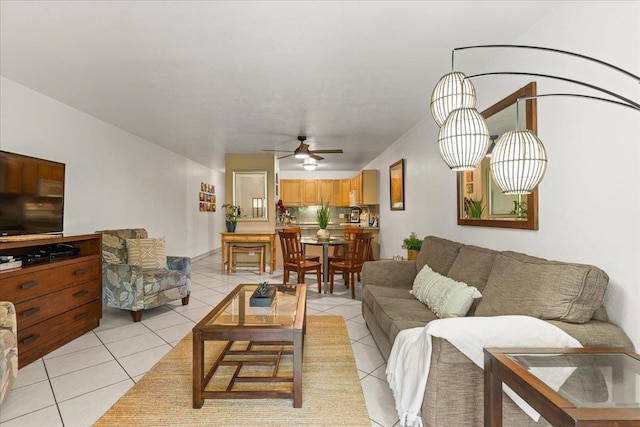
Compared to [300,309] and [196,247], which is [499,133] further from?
[196,247]

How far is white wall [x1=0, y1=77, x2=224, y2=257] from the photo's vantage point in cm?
323

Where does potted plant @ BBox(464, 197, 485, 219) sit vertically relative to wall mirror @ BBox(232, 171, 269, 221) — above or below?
below

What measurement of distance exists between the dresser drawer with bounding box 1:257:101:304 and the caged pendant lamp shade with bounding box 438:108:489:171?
3193 millimetres

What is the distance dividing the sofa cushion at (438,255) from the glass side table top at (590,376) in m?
1.55

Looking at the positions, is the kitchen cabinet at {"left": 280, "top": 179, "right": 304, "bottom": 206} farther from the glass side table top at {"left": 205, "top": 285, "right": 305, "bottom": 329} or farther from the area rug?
the area rug

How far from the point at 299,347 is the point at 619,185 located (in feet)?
6.32

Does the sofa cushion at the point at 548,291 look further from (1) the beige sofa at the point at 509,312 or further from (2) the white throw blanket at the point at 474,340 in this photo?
(2) the white throw blanket at the point at 474,340

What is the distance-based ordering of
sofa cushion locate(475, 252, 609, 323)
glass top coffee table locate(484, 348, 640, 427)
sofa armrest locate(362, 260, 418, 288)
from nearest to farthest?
glass top coffee table locate(484, 348, 640, 427)
sofa cushion locate(475, 252, 609, 323)
sofa armrest locate(362, 260, 418, 288)

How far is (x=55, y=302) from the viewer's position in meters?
2.85

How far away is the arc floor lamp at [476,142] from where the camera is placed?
1359 millimetres

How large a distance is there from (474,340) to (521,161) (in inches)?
33.0

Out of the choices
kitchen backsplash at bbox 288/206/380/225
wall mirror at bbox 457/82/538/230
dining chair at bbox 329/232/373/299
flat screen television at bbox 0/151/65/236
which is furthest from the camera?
kitchen backsplash at bbox 288/206/380/225

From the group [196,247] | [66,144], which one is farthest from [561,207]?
[196,247]

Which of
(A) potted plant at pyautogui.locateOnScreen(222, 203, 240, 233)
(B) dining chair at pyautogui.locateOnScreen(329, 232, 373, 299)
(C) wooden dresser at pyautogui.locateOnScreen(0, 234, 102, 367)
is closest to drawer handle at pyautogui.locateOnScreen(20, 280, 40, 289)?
(C) wooden dresser at pyautogui.locateOnScreen(0, 234, 102, 367)
